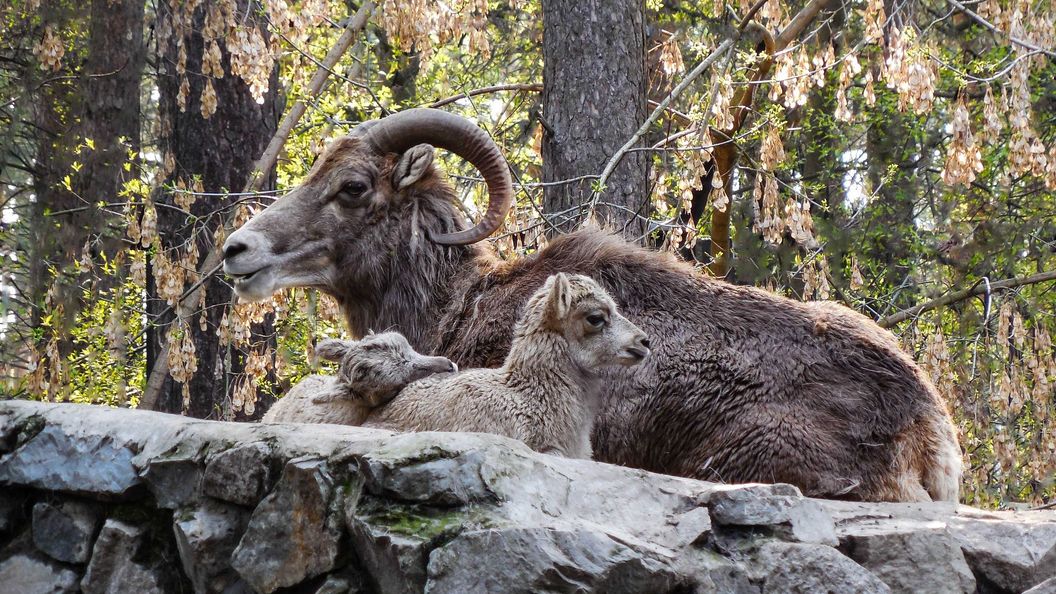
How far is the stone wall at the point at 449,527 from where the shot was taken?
4.26m

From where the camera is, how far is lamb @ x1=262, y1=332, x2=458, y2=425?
588 cm

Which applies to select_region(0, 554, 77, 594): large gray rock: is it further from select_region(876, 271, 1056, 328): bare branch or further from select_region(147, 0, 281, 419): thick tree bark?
select_region(876, 271, 1056, 328): bare branch

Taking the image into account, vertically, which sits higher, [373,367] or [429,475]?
[373,367]

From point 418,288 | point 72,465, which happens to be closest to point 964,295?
point 418,288

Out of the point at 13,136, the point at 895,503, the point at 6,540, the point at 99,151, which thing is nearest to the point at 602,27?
the point at 895,503

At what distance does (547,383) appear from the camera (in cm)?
583

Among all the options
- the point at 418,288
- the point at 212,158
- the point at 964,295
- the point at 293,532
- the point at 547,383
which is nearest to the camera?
the point at 293,532

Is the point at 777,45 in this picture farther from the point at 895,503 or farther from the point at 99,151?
the point at 99,151

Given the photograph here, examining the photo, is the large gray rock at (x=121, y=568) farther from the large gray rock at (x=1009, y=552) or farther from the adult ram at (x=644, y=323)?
the large gray rock at (x=1009, y=552)

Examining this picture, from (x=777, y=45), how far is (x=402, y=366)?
6.42 metres

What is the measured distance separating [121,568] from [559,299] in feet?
7.72

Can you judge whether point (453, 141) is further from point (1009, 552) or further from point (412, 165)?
point (1009, 552)

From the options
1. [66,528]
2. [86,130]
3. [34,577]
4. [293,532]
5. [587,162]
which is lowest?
[34,577]

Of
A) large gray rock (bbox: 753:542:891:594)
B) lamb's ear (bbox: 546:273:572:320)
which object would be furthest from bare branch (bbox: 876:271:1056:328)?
large gray rock (bbox: 753:542:891:594)
